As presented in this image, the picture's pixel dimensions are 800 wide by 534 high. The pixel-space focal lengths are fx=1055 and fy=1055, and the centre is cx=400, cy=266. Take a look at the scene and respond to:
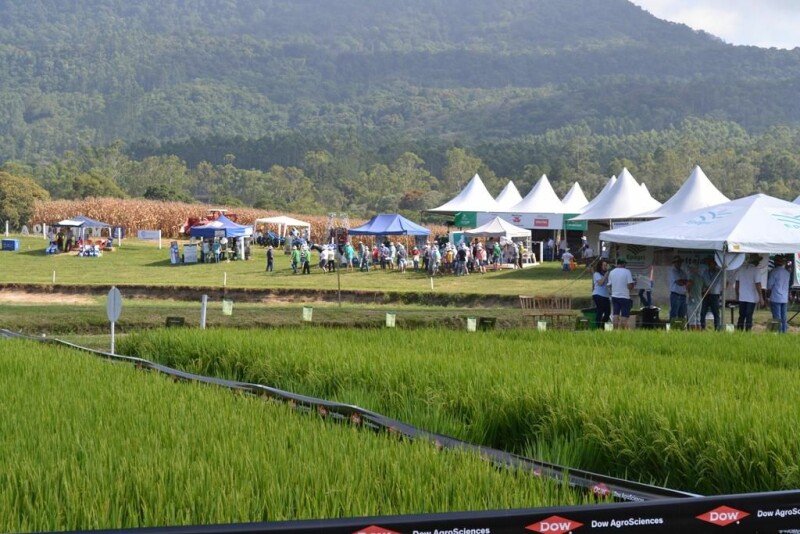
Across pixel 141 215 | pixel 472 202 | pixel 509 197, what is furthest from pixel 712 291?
pixel 141 215

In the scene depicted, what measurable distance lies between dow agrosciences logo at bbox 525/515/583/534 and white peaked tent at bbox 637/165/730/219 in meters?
34.5

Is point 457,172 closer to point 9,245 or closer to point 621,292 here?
point 9,245

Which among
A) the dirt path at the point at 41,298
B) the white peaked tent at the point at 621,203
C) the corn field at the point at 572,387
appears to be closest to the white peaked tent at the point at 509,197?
the white peaked tent at the point at 621,203

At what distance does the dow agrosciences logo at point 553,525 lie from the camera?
14.2 feet

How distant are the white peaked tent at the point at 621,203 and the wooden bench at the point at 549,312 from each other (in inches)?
740

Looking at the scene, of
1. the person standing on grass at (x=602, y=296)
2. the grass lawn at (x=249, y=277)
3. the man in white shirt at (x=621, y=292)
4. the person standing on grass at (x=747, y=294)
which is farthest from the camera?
the grass lawn at (x=249, y=277)

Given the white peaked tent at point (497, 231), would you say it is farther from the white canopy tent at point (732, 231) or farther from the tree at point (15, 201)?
the tree at point (15, 201)

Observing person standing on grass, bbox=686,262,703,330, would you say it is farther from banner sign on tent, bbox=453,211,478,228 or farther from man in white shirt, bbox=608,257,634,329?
banner sign on tent, bbox=453,211,478,228

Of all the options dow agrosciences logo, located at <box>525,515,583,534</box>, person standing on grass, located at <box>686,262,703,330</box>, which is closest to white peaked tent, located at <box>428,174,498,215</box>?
person standing on grass, located at <box>686,262,703,330</box>

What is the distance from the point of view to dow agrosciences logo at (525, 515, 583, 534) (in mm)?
4316

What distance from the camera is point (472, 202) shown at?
5450 centimetres

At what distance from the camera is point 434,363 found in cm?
1030

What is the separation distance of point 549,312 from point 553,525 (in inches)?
713

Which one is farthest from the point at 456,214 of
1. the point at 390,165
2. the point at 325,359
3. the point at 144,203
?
the point at 390,165
